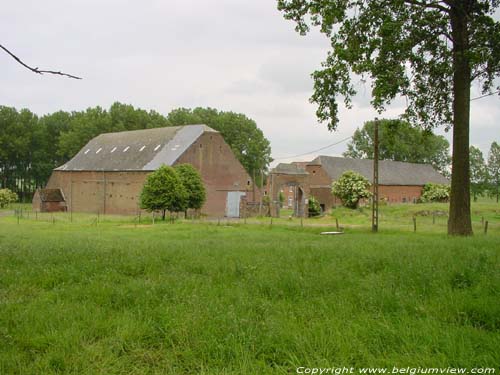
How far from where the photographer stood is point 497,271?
281 inches

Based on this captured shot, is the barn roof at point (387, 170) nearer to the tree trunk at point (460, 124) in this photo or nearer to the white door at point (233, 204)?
the white door at point (233, 204)

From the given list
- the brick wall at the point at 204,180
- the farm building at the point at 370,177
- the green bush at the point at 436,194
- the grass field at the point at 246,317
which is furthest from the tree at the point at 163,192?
the green bush at the point at 436,194

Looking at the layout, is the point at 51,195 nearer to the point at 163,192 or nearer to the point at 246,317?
the point at 163,192

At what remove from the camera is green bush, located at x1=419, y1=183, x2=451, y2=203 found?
6931 cm

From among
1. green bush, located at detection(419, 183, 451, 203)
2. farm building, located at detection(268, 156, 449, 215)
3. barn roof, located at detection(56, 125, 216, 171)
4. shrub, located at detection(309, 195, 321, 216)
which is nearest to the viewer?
shrub, located at detection(309, 195, 321, 216)

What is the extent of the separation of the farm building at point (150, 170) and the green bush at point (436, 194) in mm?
31401

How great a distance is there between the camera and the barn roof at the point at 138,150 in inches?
2050

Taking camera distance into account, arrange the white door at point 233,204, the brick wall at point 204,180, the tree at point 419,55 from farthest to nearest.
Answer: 1. the white door at point 233,204
2. the brick wall at point 204,180
3. the tree at point 419,55

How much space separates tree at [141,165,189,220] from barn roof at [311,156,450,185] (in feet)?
104

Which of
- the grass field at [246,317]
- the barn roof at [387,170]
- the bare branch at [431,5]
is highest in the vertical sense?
the bare branch at [431,5]

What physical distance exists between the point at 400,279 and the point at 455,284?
75 cm

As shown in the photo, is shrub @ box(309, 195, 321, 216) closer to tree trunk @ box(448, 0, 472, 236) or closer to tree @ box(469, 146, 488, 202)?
tree trunk @ box(448, 0, 472, 236)

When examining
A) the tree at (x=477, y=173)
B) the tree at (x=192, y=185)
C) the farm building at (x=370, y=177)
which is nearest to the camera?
the tree at (x=192, y=185)

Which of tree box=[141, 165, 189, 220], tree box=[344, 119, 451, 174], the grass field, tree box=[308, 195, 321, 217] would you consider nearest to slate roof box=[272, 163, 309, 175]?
tree box=[308, 195, 321, 217]
